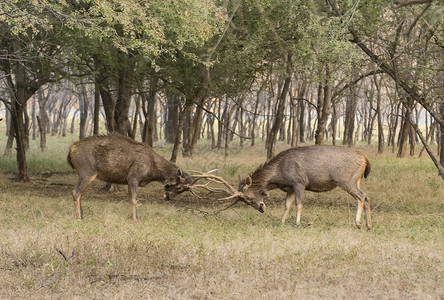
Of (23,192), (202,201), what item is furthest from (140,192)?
(23,192)

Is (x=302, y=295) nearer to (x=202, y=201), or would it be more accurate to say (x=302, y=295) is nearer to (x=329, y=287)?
(x=329, y=287)

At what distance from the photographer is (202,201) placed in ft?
51.9

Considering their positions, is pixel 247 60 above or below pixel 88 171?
above

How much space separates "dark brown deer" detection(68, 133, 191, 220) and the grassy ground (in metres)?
0.70

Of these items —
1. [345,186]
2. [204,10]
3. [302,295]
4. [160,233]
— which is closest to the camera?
[302,295]

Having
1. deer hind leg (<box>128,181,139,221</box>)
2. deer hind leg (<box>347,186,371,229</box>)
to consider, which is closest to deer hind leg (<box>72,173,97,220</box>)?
deer hind leg (<box>128,181,139,221</box>)

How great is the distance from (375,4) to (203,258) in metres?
8.54

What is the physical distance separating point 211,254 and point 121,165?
4.65 metres

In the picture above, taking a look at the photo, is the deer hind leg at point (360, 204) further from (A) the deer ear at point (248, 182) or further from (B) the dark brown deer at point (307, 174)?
(A) the deer ear at point (248, 182)

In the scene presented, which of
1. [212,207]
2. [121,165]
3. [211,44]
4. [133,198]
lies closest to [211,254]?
[133,198]

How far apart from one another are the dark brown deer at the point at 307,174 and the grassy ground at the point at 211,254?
24.4 inches

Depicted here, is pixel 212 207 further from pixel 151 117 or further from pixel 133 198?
pixel 151 117

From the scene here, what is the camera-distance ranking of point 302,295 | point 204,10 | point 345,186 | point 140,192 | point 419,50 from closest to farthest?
point 302,295, point 345,186, point 204,10, point 419,50, point 140,192

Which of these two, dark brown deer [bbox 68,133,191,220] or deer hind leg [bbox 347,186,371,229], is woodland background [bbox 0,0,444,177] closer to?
dark brown deer [bbox 68,133,191,220]
